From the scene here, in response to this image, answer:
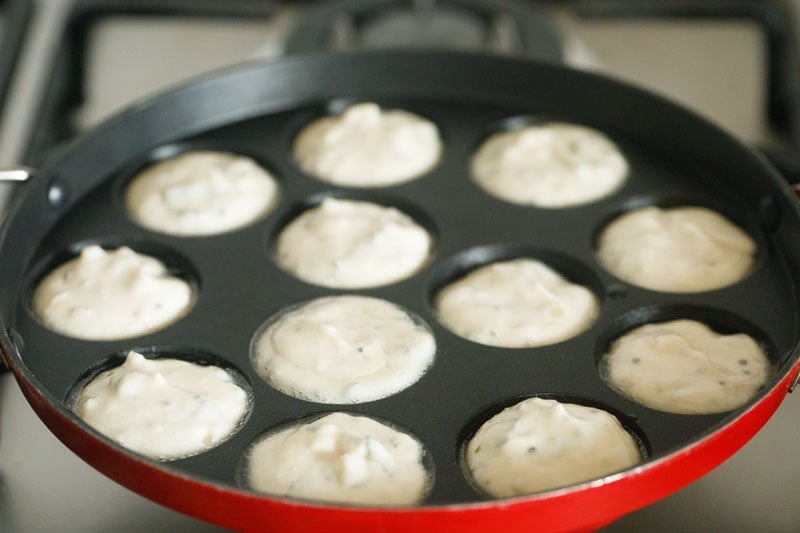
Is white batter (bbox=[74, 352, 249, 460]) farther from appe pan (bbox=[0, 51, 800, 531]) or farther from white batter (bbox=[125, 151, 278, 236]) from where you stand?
white batter (bbox=[125, 151, 278, 236])

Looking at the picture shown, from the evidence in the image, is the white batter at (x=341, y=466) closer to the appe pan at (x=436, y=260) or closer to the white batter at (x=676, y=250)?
the appe pan at (x=436, y=260)

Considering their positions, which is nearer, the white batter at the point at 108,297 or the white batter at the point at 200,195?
the white batter at the point at 108,297

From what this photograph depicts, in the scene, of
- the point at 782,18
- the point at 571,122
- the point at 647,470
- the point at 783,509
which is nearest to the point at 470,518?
the point at 647,470

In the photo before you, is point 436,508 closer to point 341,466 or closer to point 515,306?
point 341,466

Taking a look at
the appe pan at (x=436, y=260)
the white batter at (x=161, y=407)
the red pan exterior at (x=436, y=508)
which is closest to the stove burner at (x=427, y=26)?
the appe pan at (x=436, y=260)

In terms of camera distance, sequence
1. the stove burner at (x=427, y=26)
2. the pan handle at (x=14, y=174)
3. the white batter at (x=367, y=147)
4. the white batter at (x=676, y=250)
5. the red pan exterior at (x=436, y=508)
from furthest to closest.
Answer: the stove burner at (x=427, y=26) → the white batter at (x=367, y=147) → the white batter at (x=676, y=250) → the pan handle at (x=14, y=174) → the red pan exterior at (x=436, y=508)

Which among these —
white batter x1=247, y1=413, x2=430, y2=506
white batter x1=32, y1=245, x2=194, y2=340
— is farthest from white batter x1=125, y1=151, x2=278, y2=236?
white batter x1=247, y1=413, x2=430, y2=506
